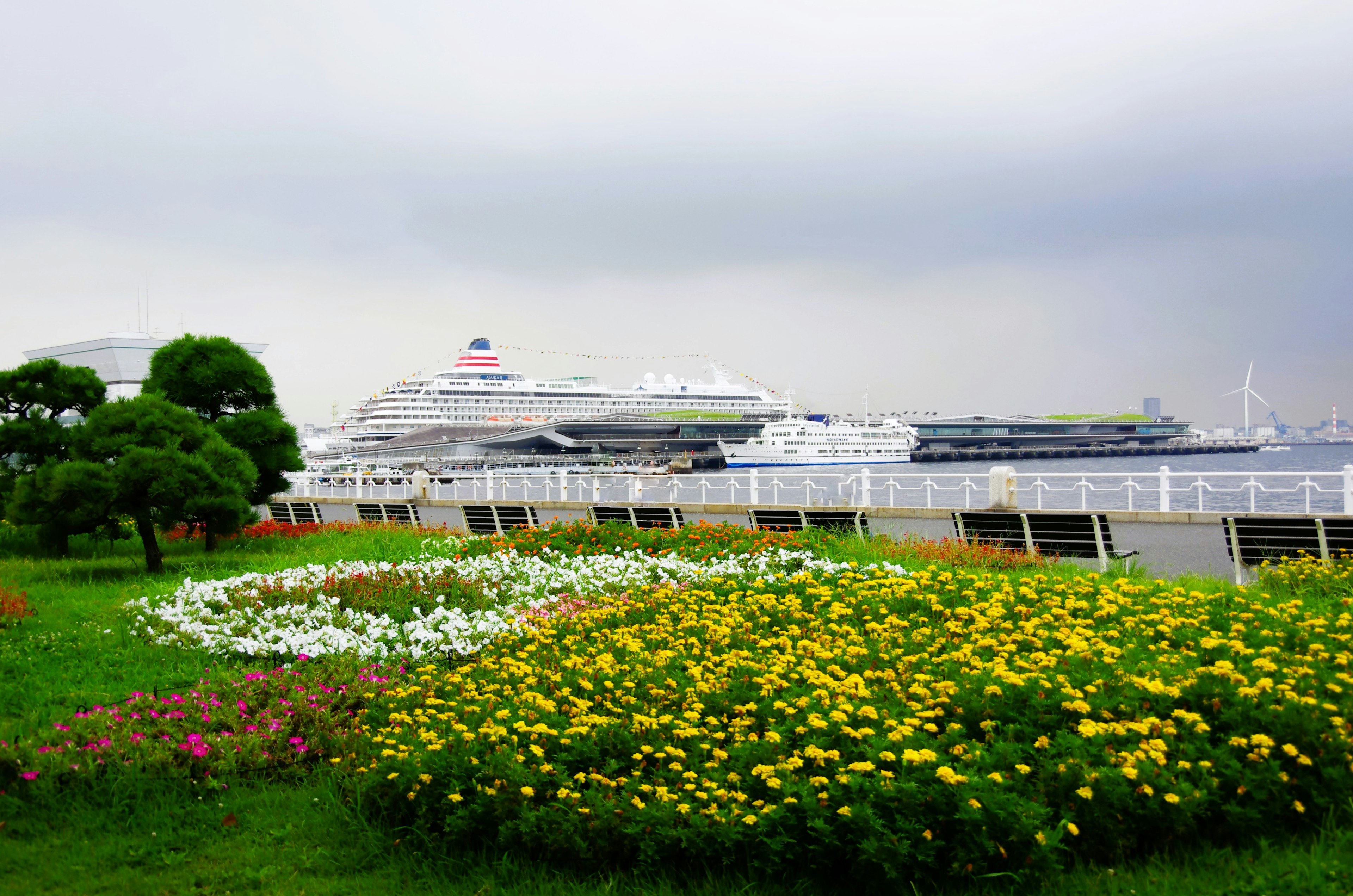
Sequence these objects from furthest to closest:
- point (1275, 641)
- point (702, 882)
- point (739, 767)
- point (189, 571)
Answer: point (189, 571) < point (1275, 641) < point (739, 767) < point (702, 882)

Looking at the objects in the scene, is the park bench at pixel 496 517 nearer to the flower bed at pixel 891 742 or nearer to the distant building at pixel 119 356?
the flower bed at pixel 891 742

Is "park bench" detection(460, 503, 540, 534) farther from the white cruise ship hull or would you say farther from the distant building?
the white cruise ship hull

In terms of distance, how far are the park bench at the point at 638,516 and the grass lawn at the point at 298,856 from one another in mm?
10203

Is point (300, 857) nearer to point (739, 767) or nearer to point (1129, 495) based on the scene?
point (739, 767)

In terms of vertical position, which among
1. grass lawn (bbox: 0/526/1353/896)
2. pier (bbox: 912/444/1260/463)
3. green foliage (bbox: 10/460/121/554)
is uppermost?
green foliage (bbox: 10/460/121/554)

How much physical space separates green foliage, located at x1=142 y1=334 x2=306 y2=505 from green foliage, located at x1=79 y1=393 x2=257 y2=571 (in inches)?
128

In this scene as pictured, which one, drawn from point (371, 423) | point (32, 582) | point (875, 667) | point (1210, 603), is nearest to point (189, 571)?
point (32, 582)

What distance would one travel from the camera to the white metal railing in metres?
13.7

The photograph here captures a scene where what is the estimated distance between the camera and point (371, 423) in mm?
91125

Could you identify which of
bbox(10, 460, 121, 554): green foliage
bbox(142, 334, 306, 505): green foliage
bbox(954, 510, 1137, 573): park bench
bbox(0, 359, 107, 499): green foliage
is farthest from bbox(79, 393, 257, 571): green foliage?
bbox(954, 510, 1137, 573): park bench

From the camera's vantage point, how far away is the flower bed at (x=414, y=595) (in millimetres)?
7340

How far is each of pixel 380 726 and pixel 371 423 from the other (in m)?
91.0

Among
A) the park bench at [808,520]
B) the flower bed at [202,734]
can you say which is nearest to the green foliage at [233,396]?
the park bench at [808,520]

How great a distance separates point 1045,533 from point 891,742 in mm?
8720
